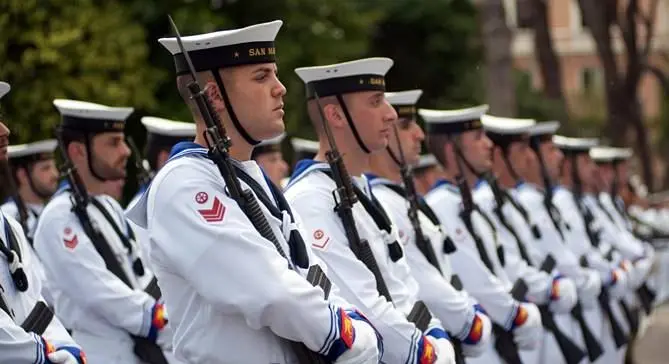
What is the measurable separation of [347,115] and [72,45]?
9187mm

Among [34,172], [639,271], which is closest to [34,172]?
[34,172]

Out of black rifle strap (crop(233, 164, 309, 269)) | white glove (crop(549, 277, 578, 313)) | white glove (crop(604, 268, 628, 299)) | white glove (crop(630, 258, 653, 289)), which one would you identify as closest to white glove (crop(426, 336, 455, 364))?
black rifle strap (crop(233, 164, 309, 269))

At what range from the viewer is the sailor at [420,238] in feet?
24.0

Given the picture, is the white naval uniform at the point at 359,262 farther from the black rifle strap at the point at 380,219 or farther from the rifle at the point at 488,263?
the rifle at the point at 488,263

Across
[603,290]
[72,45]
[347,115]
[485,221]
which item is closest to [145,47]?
[72,45]

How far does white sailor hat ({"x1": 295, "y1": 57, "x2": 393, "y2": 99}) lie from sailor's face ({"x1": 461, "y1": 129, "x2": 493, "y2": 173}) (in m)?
2.41

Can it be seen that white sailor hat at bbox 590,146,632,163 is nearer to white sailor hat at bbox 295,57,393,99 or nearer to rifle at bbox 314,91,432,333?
white sailor hat at bbox 295,57,393,99

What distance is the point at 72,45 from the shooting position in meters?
15.5

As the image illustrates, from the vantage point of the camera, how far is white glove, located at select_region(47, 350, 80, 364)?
5.38m

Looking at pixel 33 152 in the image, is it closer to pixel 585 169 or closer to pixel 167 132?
pixel 167 132

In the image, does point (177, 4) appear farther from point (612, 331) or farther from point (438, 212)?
point (438, 212)

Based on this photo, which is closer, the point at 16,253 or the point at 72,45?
the point at 16,253

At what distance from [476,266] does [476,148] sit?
0.99 metres

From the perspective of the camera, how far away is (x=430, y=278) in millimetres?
7336
